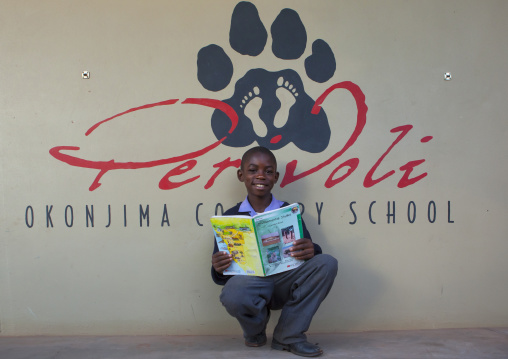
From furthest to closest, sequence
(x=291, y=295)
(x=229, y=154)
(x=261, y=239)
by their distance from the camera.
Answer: (x=229, y=154), (x=291, y=295), (x=261, y=239)

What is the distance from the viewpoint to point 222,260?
2.62 m

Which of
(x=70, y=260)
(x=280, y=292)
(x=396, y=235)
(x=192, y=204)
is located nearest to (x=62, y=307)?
(x=70, y=260)

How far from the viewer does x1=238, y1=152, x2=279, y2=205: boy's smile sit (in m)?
2.80

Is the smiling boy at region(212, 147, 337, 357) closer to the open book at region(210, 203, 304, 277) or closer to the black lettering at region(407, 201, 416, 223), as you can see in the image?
the open book at region(210, 203, 304, 277)

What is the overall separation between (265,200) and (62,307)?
142 centimetres

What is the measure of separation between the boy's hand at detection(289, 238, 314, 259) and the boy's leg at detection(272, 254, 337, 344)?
0.19 feet

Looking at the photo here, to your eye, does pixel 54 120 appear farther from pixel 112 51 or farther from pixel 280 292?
pixel 280 292

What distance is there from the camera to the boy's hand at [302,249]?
259cm

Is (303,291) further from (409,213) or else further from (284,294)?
(409,213)

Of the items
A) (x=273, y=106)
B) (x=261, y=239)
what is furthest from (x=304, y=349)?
(x=273, y=106)

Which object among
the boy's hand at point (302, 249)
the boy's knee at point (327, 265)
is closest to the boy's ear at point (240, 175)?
the boy's hand at point (302, 249)

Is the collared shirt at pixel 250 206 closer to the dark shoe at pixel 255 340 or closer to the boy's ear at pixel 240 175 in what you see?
the boy's ear at pixel 240 175

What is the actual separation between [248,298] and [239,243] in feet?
0.93

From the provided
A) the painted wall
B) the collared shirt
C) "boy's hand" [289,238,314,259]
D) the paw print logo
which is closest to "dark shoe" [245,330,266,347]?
the painted wall
